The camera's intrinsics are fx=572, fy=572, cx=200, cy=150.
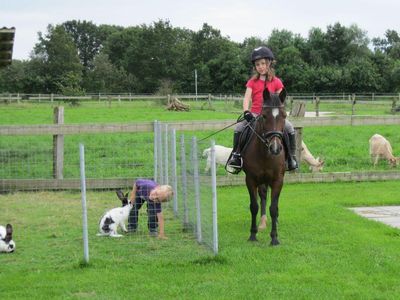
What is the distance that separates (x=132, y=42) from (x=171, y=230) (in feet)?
275

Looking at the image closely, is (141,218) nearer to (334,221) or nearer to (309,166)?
(334,221)

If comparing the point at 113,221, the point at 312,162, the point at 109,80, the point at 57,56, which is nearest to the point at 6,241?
the point at 113,221

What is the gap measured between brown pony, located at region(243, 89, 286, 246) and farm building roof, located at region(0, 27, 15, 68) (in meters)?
3.19

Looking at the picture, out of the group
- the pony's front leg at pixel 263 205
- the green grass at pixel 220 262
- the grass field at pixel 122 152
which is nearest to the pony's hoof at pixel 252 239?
the green grass at pixel 220 262

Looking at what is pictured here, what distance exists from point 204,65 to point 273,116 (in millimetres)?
66700

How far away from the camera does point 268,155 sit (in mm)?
7617

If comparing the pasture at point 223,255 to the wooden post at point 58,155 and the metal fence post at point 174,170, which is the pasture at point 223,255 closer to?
the metal fence post at point 174,170

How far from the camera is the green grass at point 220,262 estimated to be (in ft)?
18.1

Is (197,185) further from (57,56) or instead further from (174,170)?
(57,56)

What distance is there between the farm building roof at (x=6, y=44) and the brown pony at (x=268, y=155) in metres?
3.19

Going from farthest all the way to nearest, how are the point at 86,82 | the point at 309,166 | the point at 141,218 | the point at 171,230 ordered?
1. the point at 86,82
2. the point at 309,166
3. the point at 141,218
4. the point at 171,230

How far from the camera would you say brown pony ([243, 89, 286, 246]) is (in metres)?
7.29

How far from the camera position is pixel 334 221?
28.5 feet

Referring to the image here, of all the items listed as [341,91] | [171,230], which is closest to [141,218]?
[171,230]
